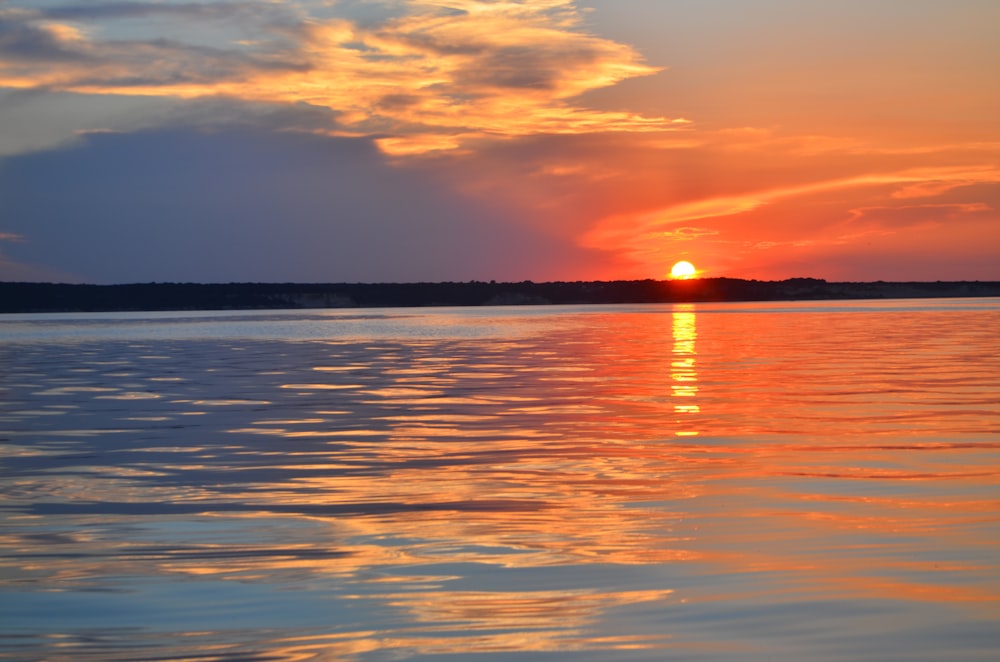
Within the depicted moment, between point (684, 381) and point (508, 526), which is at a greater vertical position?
point (684, 381)

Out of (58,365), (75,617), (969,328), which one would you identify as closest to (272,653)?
(75,617)

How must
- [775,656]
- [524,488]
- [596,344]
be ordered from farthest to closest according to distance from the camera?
[596,344], [524,488], [775,656]

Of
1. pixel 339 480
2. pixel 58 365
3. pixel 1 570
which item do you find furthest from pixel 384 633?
pixel 58 365

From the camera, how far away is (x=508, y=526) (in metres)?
9.18

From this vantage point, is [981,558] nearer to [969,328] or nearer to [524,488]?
[524,488]

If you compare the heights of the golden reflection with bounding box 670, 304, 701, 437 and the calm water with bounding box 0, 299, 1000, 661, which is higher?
the golden reflection with bounding box 670, 304, 701, 437

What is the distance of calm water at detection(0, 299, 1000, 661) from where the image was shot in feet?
21.4

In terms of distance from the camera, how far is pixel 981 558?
7.92 metres

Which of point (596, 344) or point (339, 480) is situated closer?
point (339, 480)

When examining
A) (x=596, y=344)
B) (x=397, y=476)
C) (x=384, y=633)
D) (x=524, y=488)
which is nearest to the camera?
(x=384, y=633)

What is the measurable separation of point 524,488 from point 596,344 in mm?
28398

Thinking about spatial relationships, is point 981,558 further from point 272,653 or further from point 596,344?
point 596,344

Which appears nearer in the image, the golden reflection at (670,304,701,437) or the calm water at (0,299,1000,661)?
the calm water at (0,299,1000,661)

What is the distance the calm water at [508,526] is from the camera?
21.4 feet
